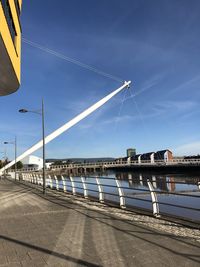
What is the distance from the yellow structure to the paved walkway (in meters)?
6.44

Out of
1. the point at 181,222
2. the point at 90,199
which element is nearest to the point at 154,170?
the point at 90,199

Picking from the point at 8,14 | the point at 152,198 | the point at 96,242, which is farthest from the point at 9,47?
the point at 96,242

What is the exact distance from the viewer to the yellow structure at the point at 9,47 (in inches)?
505

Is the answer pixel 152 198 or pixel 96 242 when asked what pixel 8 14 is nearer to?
pixel 152 198

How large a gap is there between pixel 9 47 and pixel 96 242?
912 centimetres

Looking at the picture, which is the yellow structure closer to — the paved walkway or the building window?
the building window

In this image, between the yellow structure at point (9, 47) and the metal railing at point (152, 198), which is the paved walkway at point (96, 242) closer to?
the metal railing at point (152, 198)

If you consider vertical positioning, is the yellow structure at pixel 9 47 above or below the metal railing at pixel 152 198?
above

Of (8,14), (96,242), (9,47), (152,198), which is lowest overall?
(96,242)

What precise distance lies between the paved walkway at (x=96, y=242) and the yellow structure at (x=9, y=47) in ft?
21.1

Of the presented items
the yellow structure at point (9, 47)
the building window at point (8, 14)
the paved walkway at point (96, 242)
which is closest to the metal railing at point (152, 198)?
A: the paved walkway at point (96, 242)

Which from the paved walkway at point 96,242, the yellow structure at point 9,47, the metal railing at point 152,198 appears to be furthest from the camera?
the yellow structure at point 9,47

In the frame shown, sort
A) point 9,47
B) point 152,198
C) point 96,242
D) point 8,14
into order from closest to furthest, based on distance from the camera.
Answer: point 96,242 → point 152,198 → point 9,47 → point 8,14

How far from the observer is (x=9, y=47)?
13914mm
